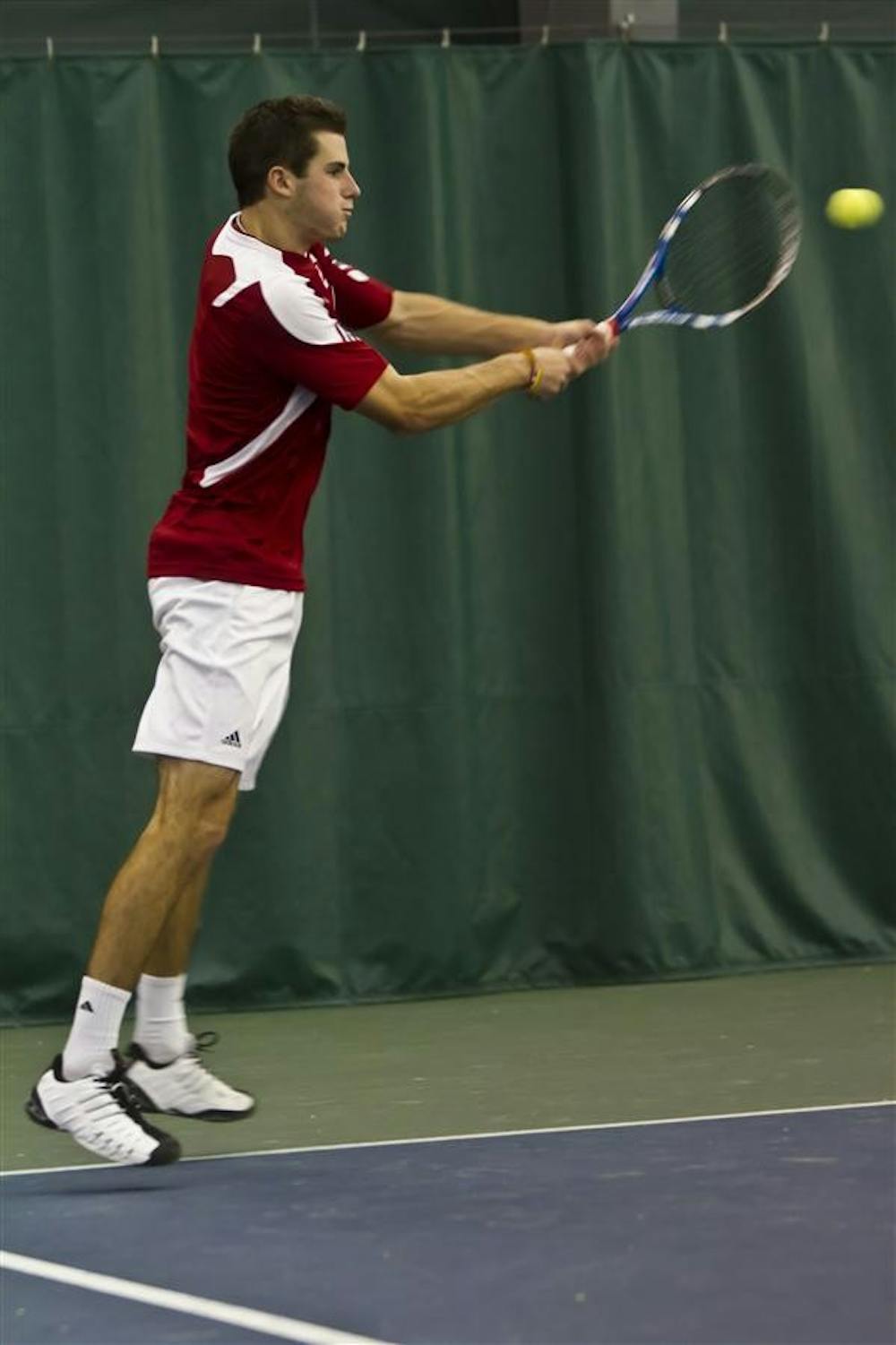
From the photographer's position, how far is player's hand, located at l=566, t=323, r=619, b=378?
12.1 feet

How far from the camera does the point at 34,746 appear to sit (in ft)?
17.4

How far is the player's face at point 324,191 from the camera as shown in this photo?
375cm

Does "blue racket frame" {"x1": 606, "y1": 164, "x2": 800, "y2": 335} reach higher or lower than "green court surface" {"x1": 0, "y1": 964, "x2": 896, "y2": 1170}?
higher

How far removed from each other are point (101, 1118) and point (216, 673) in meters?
0.70

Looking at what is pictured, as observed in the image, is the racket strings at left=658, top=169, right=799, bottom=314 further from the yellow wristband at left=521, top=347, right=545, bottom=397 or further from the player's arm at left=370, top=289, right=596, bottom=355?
the yellow wristband at left=521, top=347, right=545, bottom=397

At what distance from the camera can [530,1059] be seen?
4539 millimetres

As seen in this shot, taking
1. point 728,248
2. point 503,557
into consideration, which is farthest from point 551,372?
point 503,557

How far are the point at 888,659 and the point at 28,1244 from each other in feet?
10.2

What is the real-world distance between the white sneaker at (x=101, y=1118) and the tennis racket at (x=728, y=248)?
1785mm

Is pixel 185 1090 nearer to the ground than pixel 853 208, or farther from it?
nearer to the ground

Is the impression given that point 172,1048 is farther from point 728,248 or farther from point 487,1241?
point 728,248

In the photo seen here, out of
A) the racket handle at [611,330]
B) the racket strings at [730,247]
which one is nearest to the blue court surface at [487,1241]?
the racket handle at [611,330]

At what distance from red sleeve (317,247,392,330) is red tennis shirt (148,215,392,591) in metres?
0.17

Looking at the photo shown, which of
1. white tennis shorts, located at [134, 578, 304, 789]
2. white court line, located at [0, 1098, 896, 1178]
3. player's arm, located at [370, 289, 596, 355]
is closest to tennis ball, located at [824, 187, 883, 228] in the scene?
player's arm, located at [370, 289, 596, 355]
